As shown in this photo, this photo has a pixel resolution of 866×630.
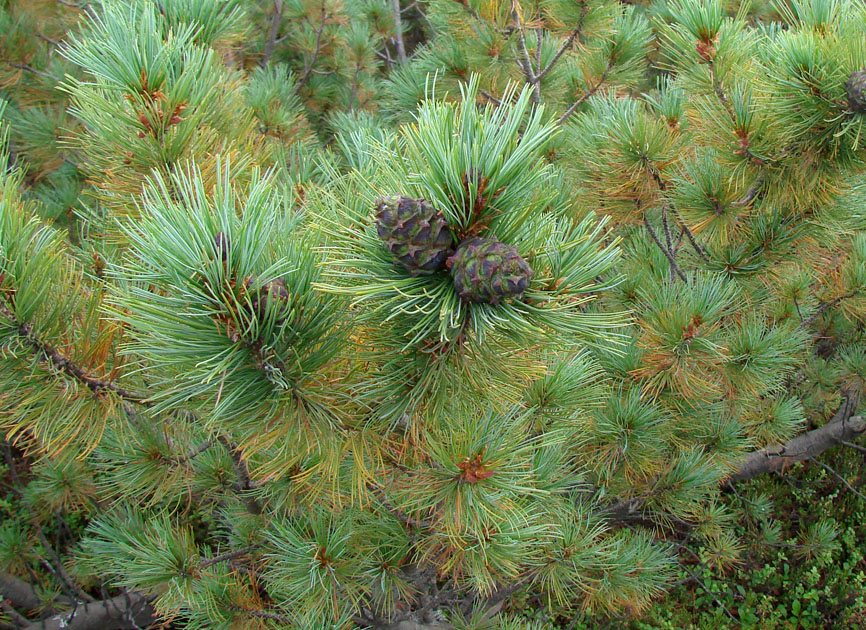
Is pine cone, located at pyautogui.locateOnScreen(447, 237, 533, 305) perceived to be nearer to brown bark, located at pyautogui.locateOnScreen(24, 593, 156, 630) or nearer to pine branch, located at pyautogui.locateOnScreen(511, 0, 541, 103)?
pine branch, located at pyautogui.locateOnScreen(511, 0, 541, 103)

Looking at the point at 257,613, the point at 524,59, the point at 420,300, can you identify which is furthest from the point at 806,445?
the point at 420,300

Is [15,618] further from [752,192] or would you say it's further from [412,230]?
[752,192]

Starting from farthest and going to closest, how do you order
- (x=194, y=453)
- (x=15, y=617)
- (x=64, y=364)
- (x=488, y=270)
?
(x=15, y=617) → (x=194, y=453) → (x=64, y=364) → (x=488, y=270)

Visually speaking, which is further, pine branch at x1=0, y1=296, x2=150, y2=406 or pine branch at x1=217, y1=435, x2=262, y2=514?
pine branch at x1=217, y1=435, x2=262, y2=514

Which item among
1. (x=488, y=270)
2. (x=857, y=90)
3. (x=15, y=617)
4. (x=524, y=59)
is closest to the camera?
(x=488, y=270)

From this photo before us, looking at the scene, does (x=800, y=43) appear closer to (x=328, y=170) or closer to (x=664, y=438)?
(x=328, y=170)

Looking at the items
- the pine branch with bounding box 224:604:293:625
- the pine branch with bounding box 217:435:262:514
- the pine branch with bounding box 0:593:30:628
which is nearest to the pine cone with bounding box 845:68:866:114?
the pine branch with bounding box 217:435:262:514

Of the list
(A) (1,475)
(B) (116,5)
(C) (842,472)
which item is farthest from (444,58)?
(C) (842,472)

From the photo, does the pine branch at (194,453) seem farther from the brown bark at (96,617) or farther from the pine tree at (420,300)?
the brown bark at (96,617)
